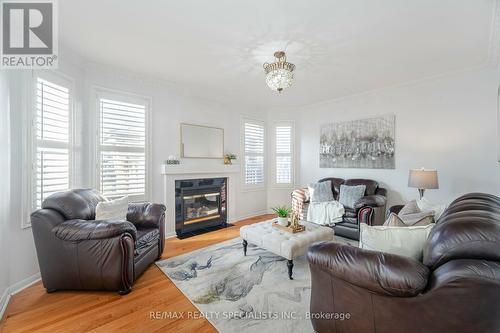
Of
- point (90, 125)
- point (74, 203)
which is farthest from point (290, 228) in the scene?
point (90, 125)

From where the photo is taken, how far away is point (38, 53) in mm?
2629

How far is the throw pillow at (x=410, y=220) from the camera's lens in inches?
70.3

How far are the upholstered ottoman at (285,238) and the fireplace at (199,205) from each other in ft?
5.44

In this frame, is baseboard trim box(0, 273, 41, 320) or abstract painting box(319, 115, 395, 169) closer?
baseboard trim box(0, 273, 41, 320)

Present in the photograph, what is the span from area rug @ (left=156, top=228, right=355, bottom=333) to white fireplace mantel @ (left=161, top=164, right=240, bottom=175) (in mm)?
1559

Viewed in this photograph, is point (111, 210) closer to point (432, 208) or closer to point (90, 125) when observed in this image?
point (90, 125)

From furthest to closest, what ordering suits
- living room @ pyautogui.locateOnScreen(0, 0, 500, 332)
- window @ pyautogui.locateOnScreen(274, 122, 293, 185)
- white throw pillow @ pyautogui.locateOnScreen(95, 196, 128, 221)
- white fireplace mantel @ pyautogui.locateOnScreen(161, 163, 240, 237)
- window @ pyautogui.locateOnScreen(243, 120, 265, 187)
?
window @ pyautogui.locateOnScreen(274, 122, 293, 185)
window @ pyautogui.locateOnScreen(243, 120, 265, 187)
white fireplace mantel @ pyautogui.locateOnScreen(161, 163, 240, 237)
white throw pillow @ pyautogui.locateOnScreen(95, 196, 128, 221)
living room @ pyautogui.locateOnScreen(0, 0, 500, 332)

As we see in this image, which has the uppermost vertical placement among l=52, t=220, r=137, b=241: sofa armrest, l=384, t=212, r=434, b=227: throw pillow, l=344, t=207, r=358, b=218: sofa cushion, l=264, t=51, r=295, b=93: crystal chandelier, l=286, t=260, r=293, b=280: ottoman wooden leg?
l=264, t=51, r=295, b=93: crystal chandelier

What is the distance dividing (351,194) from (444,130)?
184 centimetres

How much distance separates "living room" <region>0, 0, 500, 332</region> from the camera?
1453 millimetres

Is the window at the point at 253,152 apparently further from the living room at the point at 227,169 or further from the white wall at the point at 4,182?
the white wall at the point at 4,182

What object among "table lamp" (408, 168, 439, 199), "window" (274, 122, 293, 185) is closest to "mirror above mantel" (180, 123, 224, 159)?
"window" (274, 122, 293, 185)

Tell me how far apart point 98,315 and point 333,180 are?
4411 millimetres

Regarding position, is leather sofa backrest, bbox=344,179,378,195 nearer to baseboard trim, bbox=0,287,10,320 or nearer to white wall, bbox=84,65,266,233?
white wall, bbox=84,65,266,233
